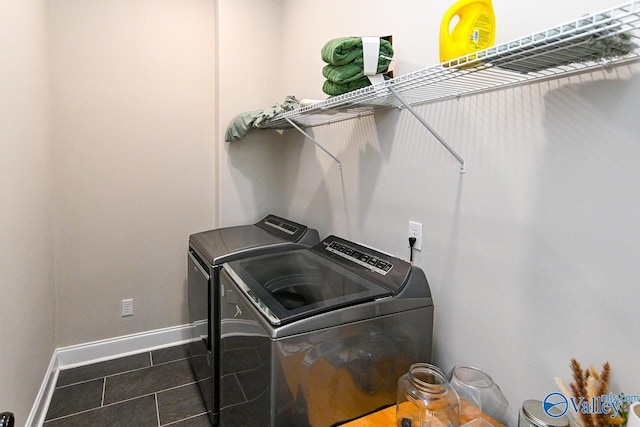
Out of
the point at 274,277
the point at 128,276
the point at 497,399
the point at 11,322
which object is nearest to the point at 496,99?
the point at 497,399

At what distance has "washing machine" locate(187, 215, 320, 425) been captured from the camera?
180 cm

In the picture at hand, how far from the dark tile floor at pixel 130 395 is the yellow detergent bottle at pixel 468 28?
2.09m

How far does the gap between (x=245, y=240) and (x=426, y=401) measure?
1.37 meters

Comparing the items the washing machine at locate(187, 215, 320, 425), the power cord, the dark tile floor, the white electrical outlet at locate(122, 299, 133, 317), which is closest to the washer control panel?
the power cord

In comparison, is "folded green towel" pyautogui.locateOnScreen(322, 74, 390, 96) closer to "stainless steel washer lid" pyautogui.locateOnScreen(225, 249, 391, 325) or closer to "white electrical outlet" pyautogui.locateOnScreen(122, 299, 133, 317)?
"stainless steel washer lid" pyautogui.locateOnScreen(225, 249, 391, 325)

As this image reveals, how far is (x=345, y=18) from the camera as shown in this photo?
1.91 meters

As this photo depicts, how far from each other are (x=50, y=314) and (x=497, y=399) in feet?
8.14

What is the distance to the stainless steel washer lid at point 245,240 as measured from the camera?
186 centimetres

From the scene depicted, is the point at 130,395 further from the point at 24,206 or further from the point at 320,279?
the point at 320,279

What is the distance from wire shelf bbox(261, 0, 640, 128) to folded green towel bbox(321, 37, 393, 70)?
0.17m

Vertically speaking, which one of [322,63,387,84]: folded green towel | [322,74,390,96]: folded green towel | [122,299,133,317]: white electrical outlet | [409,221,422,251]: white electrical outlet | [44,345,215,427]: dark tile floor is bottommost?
[44,345,215,427]: dark tile floor

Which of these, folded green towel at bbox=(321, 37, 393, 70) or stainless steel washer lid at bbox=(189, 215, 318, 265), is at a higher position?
folded green towel at bbox=(321, 37, 393, 70)

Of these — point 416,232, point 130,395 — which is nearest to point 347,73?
point 416,232

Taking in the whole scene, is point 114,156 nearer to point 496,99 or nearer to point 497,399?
point 496,99
